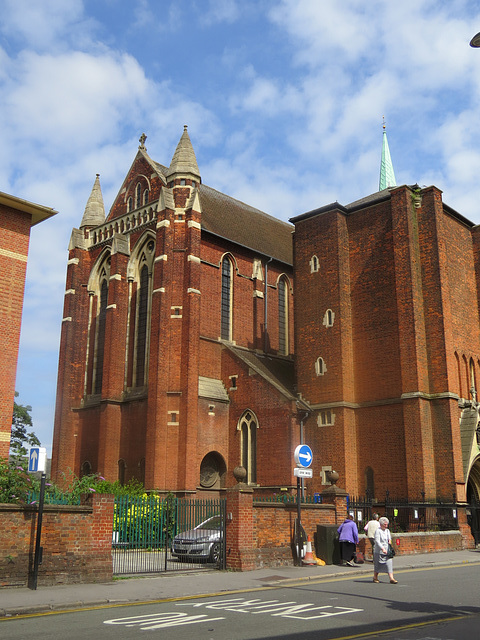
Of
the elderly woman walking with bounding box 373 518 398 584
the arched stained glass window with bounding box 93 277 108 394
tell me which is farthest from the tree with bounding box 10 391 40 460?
the elderly woman walking with bounding box 373 518 398 584

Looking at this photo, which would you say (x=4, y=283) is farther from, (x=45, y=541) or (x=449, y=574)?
(x=449, y=574)

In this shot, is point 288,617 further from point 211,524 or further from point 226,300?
point 226,300

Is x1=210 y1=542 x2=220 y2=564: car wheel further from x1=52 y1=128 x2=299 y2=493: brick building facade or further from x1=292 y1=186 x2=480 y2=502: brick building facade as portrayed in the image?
x1=292 y1=186 x2=480 y2=502: brick building facade

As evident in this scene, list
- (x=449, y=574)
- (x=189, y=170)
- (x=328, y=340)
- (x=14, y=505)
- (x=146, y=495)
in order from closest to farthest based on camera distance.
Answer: (x=14, y=505), (x=449, y=574), (x=146, y=495), (x=328, y=340), (x=189, y=170)

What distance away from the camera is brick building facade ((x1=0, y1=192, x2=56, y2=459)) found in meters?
18.8

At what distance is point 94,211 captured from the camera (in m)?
38.2

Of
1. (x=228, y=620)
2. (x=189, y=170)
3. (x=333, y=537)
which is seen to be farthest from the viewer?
(x=189, y=170)

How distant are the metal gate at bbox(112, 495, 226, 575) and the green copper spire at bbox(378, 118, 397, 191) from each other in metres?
46.5

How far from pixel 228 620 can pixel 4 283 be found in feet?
42.6

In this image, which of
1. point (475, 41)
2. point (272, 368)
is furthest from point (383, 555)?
point (272, 368)

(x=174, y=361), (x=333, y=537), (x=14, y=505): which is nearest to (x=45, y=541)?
(x=14, y=505)

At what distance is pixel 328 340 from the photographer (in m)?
29.9

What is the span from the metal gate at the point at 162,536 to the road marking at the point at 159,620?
19.9 feet

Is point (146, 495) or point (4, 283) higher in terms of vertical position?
point (4, 283)
